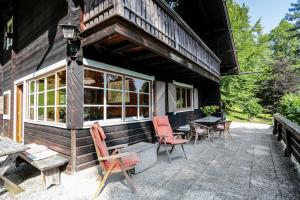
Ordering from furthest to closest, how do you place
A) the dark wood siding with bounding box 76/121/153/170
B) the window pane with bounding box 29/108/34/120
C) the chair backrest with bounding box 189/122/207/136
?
the chair backrest with bounding box 189/122/207/136, the window pane with bounding box 29/108/34/120, the dark wood siding with bounding box 76/121/153/170

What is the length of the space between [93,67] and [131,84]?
1364 millimetres

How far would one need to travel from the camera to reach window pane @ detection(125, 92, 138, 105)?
4963 millimetres

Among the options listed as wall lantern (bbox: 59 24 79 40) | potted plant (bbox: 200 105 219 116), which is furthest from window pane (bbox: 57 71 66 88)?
potted plant (bbox: 200 105 219 116)

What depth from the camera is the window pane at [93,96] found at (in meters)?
3.93

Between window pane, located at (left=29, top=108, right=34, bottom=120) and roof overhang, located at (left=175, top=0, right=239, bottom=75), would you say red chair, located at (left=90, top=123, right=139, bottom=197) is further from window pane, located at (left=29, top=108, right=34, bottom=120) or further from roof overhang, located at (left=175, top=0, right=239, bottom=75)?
roof overhang, located at (left=175, top=0, right=239, bottom=75)

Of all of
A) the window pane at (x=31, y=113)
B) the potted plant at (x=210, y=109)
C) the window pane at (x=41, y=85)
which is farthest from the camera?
the potted plant at (x=210, y=109)

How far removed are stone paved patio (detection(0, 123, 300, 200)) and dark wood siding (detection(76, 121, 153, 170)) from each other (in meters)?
0.23

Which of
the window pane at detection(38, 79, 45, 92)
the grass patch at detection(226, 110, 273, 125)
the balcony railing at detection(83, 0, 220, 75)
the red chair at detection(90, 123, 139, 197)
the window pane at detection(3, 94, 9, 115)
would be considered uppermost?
the balcony railing at detection(83, 0, 220, 75)

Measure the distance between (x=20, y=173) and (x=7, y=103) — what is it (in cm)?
498

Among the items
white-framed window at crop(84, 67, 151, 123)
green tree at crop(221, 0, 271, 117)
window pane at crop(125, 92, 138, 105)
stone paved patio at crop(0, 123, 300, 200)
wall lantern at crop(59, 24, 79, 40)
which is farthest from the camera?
green tree at crop(221, 0, 271, 117)

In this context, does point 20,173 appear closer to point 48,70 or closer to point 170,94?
point 48,70

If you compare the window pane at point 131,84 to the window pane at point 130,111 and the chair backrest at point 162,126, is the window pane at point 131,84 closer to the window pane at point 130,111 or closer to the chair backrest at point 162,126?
the window pane at point 130,111

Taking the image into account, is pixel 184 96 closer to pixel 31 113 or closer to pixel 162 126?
pixel 162 126

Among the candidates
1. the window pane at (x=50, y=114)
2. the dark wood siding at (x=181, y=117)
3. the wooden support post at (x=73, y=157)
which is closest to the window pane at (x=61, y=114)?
the window pane at (x=50, y=114)
